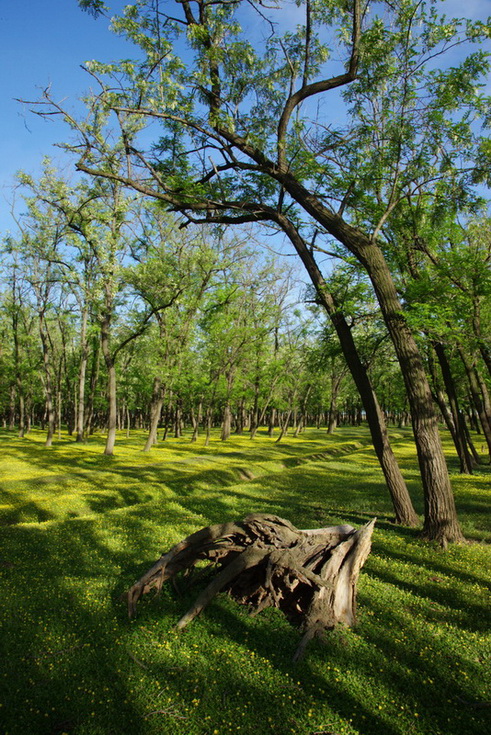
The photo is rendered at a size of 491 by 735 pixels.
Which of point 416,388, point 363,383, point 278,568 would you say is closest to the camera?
point 278,568

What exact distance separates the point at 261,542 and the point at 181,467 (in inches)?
757

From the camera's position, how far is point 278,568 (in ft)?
20.2

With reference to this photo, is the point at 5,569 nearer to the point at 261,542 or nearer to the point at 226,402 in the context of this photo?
the point at 261,542

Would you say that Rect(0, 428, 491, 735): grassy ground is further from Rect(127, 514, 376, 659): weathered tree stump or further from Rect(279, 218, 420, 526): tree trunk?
Rect(279, 218, 420, 526): tree trunk

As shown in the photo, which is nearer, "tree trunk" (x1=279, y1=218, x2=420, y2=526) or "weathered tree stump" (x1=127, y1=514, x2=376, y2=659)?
"weathered tree stump" (x1=127, y1=514, x2=376, y2=659)

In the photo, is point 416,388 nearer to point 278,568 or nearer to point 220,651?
point 278,568

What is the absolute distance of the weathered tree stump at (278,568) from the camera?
6043mm

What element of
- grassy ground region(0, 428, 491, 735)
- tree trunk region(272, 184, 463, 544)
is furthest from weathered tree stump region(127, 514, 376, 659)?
tree trunk region(272, 184, 463, 544)

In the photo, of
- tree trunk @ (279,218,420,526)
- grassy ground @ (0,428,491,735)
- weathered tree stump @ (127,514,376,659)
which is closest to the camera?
grassy ground @ (0,428,491,735)

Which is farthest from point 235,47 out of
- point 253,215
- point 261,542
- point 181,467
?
point 181,467

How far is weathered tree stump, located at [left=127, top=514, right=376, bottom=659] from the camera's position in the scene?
19.8 feet

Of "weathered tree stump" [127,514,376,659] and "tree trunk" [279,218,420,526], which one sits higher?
"tree trunk" [279,218,420,526]

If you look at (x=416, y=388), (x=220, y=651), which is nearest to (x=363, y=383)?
(x=416, y=388)

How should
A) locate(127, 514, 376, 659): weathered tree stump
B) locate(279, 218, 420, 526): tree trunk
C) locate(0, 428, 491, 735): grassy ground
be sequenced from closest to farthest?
locate(0, 428, 491, 735): grassy ground → locate(127, 514, 376, 659): weathered tree stump → locate(279, 218, 420, 526): tree trunk
